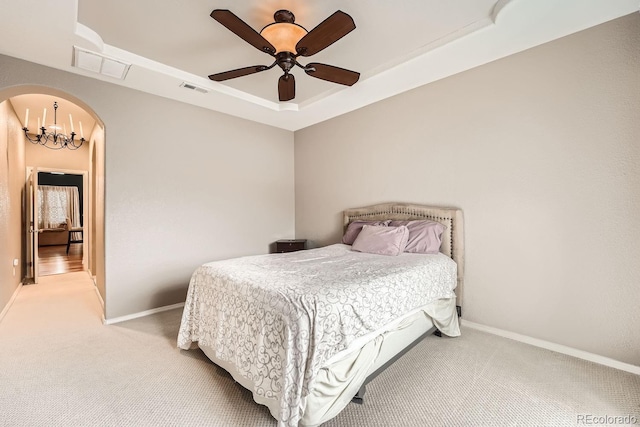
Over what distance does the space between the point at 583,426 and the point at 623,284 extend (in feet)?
3.88

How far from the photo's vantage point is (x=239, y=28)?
6.13ft

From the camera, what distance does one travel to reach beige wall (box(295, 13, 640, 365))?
6.90ft

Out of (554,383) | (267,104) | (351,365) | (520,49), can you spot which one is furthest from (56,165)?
(554,383)

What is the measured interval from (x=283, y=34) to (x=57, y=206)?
1023 centimetres

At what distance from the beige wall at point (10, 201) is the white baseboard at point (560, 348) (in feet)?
17.2

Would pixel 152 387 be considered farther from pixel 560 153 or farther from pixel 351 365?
pixel 560 153

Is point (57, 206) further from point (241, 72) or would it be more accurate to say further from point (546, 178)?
point (546, 178)

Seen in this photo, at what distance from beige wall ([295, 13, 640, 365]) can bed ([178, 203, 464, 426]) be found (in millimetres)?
603

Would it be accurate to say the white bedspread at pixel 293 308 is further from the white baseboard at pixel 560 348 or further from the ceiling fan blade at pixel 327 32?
the ceiling fan blade at pixel 327 32

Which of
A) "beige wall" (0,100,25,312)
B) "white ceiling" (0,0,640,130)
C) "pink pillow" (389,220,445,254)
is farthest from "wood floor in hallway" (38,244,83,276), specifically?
"pink pillow" (389,220,445,254)

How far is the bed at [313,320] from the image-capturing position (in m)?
1.45

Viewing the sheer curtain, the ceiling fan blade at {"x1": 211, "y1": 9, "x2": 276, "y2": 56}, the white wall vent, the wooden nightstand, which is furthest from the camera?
the sheer curtain

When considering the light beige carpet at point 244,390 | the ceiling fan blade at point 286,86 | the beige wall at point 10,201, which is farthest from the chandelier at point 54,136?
the ceiling fan blade at point 286,86

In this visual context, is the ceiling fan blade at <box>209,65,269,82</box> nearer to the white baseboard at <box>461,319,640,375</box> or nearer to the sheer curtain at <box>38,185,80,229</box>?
the white baseboard at <box>461,319,640,375</box>
